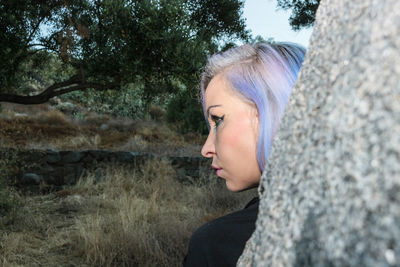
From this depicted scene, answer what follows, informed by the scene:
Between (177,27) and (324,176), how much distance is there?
447 centimetres

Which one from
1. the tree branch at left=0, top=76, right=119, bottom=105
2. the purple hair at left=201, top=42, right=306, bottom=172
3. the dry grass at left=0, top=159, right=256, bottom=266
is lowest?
the dry grass at left=0, top=159, right=256, bottom=266

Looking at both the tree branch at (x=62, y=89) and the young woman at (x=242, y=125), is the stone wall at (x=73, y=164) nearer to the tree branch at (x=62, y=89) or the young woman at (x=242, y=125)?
the tree branch at (x=62, y=89)

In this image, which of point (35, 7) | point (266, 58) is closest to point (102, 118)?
point (35, 7)

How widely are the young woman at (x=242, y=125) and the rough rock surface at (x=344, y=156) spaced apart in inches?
23.9

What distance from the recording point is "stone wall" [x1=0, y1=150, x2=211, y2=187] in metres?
7.46

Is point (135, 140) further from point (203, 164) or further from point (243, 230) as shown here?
point (243, 230)

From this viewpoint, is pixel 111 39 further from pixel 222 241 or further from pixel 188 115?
pixel 188 115

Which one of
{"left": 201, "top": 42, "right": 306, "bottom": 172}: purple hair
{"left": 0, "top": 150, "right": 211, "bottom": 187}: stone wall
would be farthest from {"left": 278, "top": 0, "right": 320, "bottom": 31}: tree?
{"left": 201, "top": 42, "right": 306, "bottom": 172}: purple hair

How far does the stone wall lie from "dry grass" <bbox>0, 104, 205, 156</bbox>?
1122mm

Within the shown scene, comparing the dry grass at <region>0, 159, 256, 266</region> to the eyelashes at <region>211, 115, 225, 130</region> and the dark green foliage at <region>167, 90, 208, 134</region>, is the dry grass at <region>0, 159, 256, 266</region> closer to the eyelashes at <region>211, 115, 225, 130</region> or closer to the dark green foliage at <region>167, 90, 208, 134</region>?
the eyelashes at <region>211, 115, 225, 130</region>

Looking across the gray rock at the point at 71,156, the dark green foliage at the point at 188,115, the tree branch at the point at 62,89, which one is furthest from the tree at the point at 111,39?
the dark green foliage at the point at 188,115

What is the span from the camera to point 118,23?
453cm

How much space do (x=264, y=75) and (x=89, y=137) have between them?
10605 mm

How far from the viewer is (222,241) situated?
108 cm
